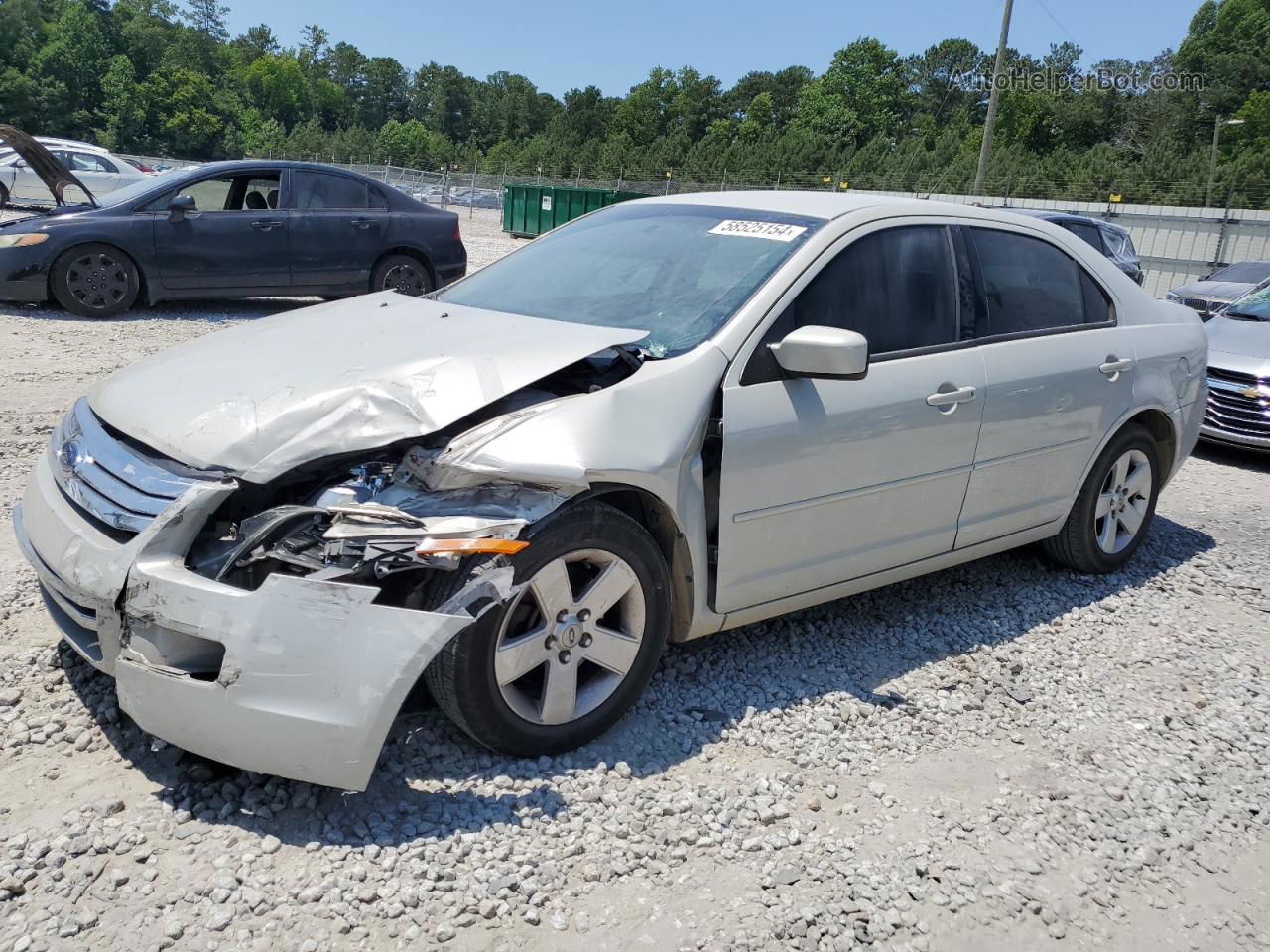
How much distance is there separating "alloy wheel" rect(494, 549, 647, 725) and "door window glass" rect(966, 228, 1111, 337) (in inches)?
78.5

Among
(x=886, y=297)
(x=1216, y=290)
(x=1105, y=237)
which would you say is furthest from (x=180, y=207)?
(x=1216, y=290)

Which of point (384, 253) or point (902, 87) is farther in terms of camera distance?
point (902, 87)

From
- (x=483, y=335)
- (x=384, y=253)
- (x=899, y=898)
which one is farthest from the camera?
(x=384, y=253)

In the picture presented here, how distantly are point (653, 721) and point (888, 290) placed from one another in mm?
1814

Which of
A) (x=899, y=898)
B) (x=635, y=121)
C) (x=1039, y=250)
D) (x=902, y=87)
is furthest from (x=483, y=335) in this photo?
(x=635, y=121)

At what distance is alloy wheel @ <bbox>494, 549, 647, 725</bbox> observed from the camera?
2.99 metres

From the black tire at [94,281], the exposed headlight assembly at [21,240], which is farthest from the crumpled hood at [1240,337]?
the exposed headlight assembly at [21,240]

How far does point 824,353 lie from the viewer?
335cm

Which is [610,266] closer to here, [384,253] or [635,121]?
[384,253]

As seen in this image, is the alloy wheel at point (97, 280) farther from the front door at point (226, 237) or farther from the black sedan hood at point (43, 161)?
the black sedan hood at point (43, 161)

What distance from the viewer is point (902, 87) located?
10562 centimetres

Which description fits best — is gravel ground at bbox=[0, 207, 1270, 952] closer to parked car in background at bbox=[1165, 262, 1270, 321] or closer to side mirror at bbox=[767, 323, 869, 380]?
side mirror at bbox=[767, 323, 869, 380]

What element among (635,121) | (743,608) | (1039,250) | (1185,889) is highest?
(635,121)

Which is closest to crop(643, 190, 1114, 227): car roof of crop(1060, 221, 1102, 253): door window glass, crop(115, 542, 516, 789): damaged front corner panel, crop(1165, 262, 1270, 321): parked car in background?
crop(115, 542, 516, 789): damaged front corner panel
